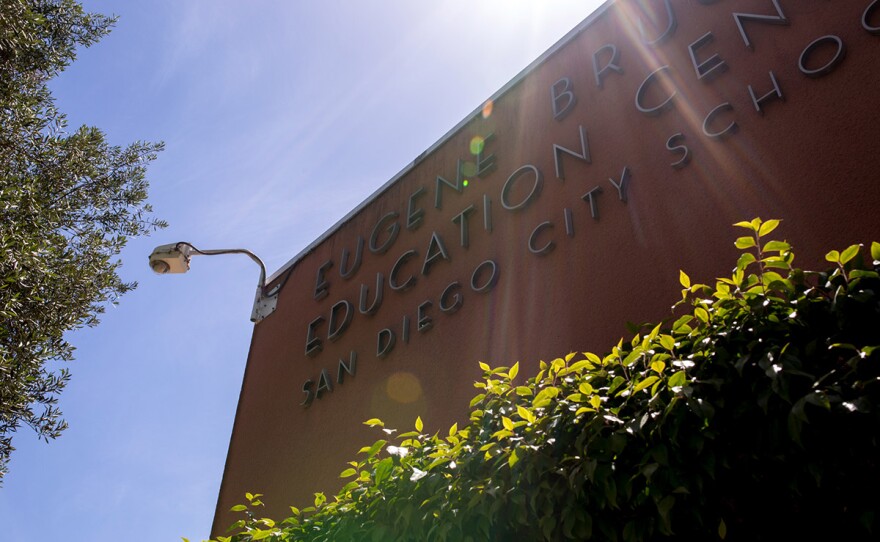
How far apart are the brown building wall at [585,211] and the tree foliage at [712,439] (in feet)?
5.76

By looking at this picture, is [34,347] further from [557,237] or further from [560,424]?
[560,424]

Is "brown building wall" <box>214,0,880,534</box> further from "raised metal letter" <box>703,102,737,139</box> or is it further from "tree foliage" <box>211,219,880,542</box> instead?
"tree foliage" <box>211,219,880,542</box>

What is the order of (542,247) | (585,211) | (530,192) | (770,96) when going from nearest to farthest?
(770,96) → (585,211) → (542,247) → (530,192)

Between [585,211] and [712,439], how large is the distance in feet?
10.4

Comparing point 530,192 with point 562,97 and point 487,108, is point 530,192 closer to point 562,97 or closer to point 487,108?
point 562,97

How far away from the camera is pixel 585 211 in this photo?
204 inches

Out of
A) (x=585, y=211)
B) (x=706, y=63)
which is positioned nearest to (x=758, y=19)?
(x=706, y=63)

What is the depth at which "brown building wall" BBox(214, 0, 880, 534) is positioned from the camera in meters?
4.13

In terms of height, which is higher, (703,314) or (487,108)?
(487,108)

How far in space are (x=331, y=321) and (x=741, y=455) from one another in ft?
18.0

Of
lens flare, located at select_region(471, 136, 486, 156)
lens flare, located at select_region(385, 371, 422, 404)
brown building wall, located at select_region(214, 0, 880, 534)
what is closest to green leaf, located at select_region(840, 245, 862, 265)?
brown building wall, located at select_region(214, 0, 880, 534)

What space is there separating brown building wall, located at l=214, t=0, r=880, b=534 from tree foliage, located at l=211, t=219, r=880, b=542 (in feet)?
5.76

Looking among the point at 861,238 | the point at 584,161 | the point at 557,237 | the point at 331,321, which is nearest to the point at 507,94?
the point at 584,161

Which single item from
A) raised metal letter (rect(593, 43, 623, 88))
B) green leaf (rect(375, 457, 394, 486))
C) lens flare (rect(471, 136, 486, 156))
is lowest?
green leaf (rect(375, 457, 394, 486))
